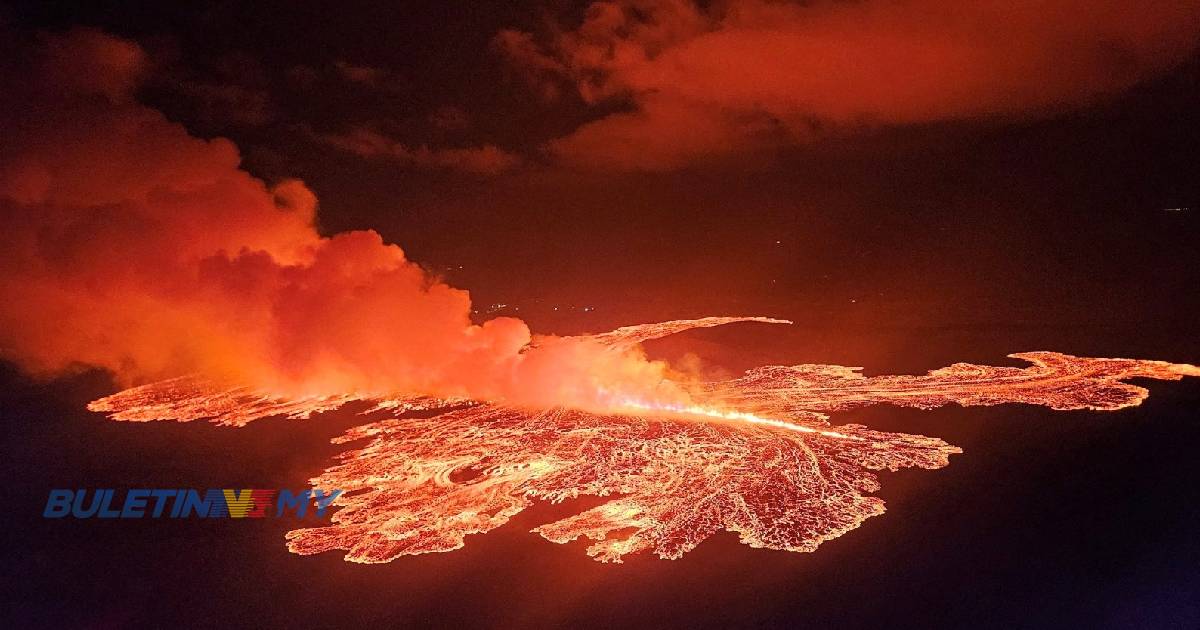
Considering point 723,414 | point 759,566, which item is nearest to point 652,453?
point 723,414

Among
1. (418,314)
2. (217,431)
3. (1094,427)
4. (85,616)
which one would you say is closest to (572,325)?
(418,314)

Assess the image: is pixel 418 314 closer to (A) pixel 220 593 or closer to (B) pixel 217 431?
(B) pixel 217 431

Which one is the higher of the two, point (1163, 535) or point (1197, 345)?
point (1197, 345)

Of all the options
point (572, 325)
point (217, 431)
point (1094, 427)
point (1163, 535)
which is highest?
point (572, 325)

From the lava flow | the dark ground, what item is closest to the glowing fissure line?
the lava flow

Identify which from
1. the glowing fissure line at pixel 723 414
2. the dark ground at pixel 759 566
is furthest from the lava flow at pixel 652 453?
the dark ground at pixel 759 566
